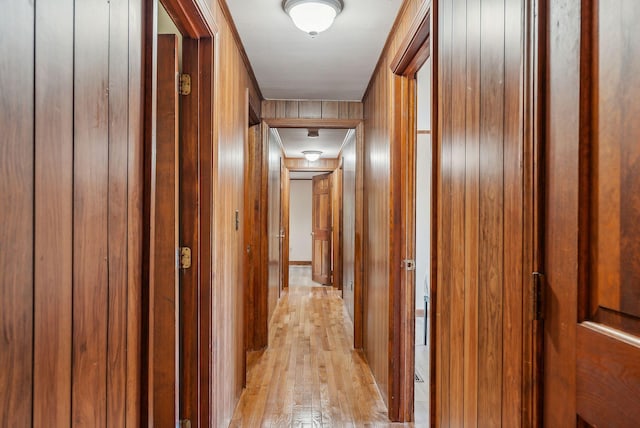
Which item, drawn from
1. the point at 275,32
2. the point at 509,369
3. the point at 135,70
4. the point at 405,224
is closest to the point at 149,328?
the point at 135,70

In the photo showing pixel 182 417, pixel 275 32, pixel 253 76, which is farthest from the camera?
pixel 253 76

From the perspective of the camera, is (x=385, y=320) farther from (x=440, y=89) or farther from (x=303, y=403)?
(x=440, y=89)

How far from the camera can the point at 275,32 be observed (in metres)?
2.49

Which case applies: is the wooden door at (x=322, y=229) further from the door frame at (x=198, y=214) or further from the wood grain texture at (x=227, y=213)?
the door frame at (x=198, y=214)

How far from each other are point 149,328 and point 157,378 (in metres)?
0.77

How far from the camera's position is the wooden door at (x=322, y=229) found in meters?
7.51

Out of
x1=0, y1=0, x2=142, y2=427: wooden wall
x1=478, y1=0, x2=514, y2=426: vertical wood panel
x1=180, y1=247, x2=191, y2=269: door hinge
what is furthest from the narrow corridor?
x1=0, y1=0, x2=142, y2=427: wooden wall

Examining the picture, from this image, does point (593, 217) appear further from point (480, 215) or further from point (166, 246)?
point (166, 246)

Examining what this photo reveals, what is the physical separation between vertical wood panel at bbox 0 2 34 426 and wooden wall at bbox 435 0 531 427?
1.01 m

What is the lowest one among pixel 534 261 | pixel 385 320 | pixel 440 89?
pixel 385 320

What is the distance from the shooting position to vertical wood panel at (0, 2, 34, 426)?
24.8 inches

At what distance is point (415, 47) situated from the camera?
213 centimetres

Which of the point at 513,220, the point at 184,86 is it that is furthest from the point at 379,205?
the point at 513,220

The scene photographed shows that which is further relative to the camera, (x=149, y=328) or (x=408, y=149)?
(x=408, y=149)
